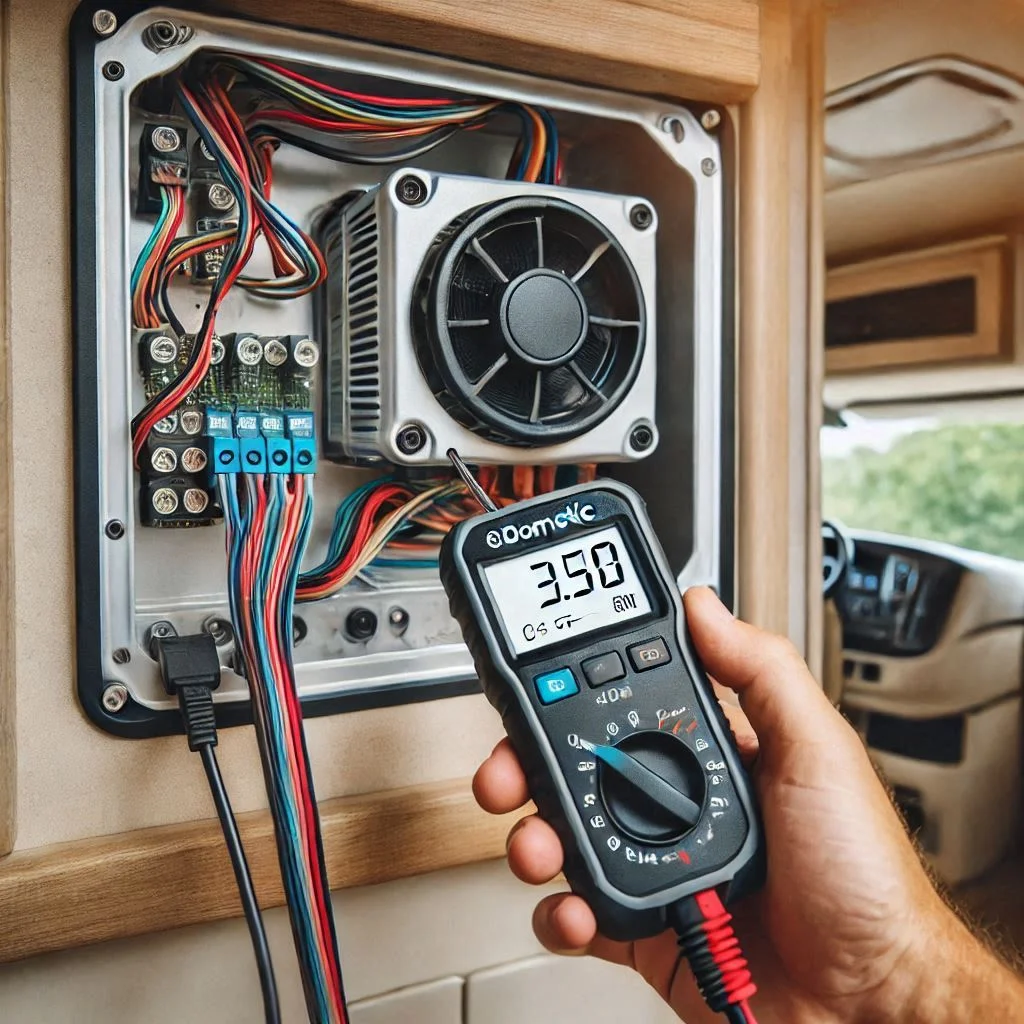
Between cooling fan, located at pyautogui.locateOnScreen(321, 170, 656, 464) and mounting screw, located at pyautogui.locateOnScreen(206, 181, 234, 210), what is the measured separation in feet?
0.25


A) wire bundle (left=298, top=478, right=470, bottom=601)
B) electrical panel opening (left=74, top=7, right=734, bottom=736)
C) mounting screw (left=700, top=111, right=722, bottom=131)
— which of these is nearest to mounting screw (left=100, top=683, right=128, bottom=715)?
electrical panel opening (left=74, top=7, right=734, bottom=736)

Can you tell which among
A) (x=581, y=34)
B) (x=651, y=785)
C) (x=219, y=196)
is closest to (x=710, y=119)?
(x=581, y=34)

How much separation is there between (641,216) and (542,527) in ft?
0.83

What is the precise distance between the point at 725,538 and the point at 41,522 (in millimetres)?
459

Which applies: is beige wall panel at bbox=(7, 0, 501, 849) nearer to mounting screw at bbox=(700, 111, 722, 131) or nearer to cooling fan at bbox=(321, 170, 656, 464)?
cooling fan at bbox=(321, 170, 656, 464)

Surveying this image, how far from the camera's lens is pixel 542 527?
1.79 ft

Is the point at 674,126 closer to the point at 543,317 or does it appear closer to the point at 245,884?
the point at 543,317

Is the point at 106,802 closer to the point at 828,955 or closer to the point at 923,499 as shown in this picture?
the point at 828,955

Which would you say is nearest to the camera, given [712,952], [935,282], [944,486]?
[712,952]

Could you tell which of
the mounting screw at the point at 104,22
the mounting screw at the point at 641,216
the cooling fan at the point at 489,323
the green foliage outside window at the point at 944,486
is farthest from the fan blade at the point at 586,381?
the green foliage outside window at the point at 944,486

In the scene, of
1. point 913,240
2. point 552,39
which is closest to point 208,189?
point 552,39

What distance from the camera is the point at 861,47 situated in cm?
96

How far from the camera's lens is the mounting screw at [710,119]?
0.70m

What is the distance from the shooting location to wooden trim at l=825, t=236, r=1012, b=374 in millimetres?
1490
